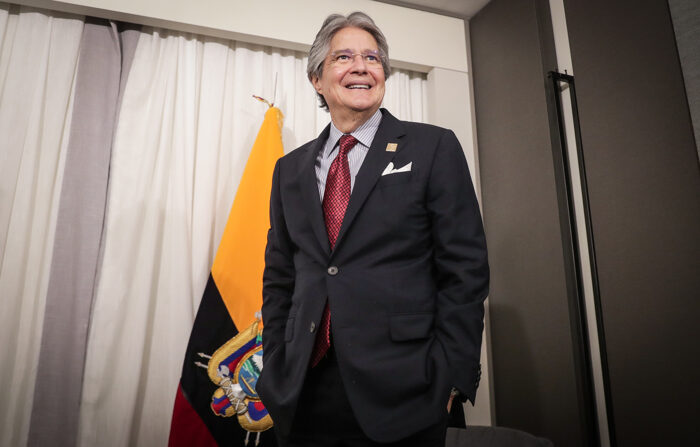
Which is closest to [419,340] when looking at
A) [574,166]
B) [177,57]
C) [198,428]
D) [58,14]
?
[198,428]

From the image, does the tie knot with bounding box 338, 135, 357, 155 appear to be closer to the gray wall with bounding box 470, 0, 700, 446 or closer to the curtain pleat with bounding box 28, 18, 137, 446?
the gray wall with bounding box 470, 0, 700, 446

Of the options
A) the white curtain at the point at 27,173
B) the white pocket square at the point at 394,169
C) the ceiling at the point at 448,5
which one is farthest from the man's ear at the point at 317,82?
the ceiling at the point at 448,5

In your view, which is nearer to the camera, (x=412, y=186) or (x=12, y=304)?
(x=412, y=186)

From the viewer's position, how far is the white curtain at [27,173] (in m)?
1.99

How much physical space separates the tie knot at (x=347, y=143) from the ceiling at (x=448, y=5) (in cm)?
198

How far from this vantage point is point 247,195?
87.9 inches

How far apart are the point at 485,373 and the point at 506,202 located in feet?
3.28

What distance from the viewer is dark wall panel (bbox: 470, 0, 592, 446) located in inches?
A: 82.5

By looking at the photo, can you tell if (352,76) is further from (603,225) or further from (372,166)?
(603,225)

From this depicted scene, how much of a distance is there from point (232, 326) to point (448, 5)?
2402 mm

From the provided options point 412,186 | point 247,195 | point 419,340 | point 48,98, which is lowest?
point 419,340

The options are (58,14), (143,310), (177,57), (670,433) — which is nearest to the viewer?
(670,433)

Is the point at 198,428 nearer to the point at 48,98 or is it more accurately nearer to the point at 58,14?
the point at 48,98

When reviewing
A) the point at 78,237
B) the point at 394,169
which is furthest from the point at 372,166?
the point at 78,237
